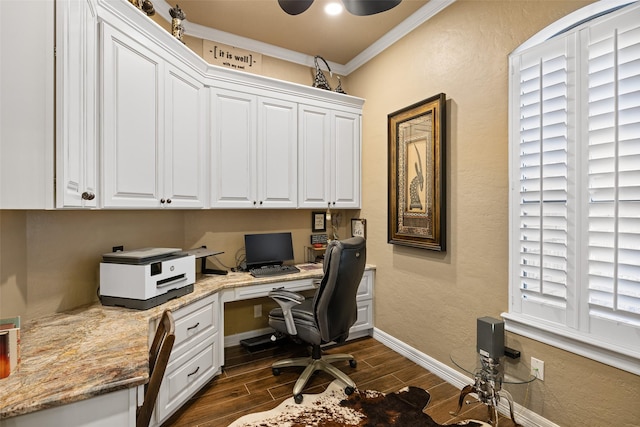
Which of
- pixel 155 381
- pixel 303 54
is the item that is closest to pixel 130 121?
pixel 155 381

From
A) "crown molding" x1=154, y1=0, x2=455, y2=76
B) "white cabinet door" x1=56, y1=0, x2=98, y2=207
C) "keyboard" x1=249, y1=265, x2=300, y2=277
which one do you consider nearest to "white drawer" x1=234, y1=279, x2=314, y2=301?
"keyboard" x1=249, y1=265, x2=300, y2=277

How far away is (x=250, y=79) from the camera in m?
2.79

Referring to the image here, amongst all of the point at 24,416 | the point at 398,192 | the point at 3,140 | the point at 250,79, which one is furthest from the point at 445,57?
the point at 24,416

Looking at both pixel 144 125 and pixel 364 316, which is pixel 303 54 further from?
pixel 364 316

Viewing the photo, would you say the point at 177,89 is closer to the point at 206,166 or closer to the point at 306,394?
the point at 206,166

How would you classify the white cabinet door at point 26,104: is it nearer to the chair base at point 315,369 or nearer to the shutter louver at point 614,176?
the chair base at point 315,369

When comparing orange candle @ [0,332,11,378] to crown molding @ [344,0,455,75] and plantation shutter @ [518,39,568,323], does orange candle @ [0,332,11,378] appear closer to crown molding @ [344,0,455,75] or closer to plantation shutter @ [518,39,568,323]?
plantation shutter @ [518,39,568,323]

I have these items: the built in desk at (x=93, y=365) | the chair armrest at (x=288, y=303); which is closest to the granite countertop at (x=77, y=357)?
the built in desk at (x=93, y=365)

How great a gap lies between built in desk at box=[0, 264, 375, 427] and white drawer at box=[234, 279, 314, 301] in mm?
298

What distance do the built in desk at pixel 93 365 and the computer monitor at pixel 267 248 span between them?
73 centimetres

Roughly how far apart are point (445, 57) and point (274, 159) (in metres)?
1.70

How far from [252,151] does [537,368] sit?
266 centimetres

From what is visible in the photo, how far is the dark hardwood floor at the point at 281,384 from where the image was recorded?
1988mm

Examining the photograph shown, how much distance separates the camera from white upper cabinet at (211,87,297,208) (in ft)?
8.71
